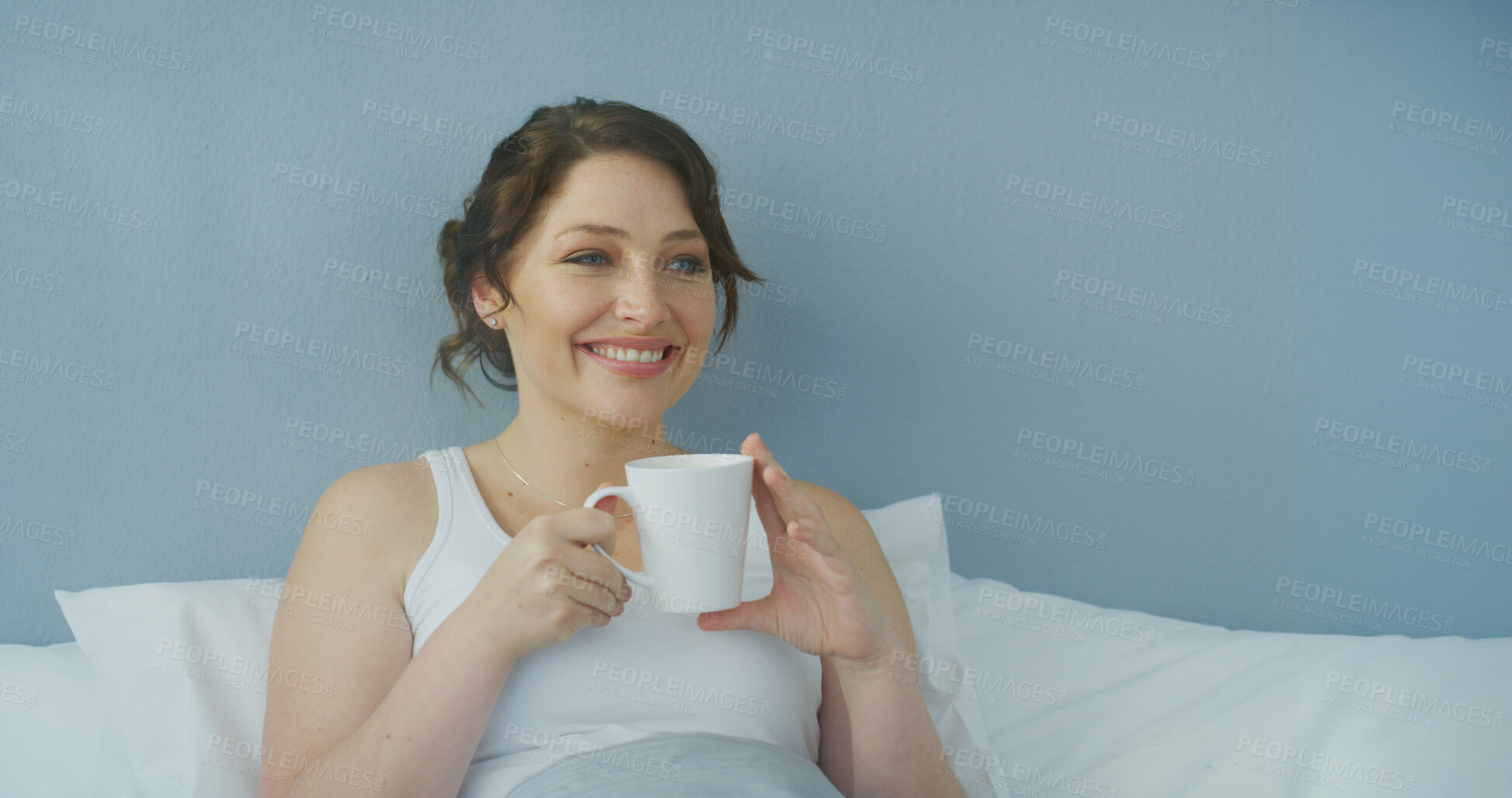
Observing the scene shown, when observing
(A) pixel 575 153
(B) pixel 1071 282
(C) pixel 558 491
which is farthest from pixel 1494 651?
(A) pixel 575 153

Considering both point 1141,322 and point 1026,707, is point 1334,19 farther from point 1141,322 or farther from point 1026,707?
point 1026,707

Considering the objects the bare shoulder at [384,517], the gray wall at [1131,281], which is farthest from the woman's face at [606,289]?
the gray wall at [1131,281]

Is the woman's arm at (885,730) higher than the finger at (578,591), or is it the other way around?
the finger at (578,591)

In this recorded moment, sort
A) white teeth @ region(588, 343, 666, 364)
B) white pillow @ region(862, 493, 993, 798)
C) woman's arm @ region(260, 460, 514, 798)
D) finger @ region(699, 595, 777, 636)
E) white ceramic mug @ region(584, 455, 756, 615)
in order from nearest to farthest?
white ceramic mug @ region(584, 455, 756, 615) → woman's arm @ region(260, 460, 514, 798) → finger @ region(699, 595, 777, 636) → white teeth @ region(588, 343, 666, 364) → white pillow @ region(862, 493, 993, 798)

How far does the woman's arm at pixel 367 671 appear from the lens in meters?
0.86

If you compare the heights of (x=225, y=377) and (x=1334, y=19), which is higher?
(x=1334, y=19)

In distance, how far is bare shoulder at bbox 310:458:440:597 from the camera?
3.29 feet

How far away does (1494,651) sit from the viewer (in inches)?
49.3

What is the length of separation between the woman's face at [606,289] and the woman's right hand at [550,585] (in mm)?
263

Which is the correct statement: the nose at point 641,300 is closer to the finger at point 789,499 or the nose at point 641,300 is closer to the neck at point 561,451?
the neck at point 561,451

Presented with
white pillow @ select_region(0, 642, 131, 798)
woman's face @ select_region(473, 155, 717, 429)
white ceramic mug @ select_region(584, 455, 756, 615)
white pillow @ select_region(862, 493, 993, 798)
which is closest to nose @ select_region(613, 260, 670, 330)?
woman's face @ select_region(473, 155, 717, 429)

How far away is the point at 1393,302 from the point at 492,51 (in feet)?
4.98

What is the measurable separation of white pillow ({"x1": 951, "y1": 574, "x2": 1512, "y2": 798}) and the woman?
0.91 ft

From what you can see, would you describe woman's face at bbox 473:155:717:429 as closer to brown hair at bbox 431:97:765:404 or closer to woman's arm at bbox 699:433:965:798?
brown hair at bbox 431:97:765:404
